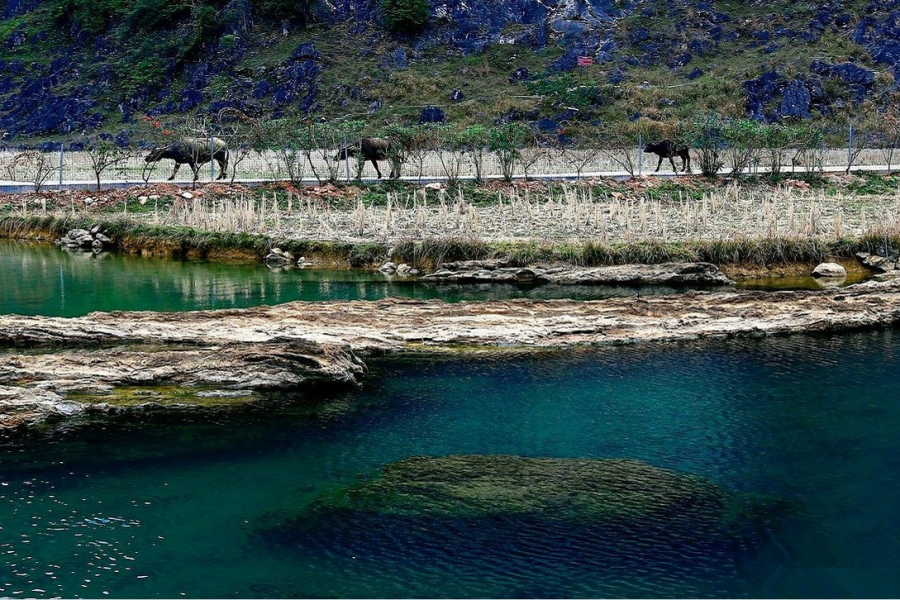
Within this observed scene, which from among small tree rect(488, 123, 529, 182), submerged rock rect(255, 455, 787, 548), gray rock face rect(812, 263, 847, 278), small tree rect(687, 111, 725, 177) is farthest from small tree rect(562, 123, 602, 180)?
submerged rock rect(255, 455, 787, 548)

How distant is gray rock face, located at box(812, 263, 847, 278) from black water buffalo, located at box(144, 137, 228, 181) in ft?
73.5

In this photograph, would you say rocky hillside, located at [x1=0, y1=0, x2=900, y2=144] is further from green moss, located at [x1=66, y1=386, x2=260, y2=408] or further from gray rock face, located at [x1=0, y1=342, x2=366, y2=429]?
green moss, located at [x1=66, y1=386, x2=260, y2=408]

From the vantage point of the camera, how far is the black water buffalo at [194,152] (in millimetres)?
36500

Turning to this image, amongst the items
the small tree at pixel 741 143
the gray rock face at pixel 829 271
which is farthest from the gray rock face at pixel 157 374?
the small tree at pixel 741 143

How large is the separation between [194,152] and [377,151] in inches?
269

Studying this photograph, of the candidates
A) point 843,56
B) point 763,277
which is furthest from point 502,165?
point 843,56

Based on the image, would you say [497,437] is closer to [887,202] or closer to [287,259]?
[287,259]

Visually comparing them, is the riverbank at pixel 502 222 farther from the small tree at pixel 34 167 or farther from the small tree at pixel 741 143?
the small tree at pixel 34 167

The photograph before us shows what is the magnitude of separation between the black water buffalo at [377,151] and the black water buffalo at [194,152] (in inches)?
170

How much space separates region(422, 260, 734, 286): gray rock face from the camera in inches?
863

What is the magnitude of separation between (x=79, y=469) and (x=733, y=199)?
86.2 feet

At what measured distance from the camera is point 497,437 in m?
12.6

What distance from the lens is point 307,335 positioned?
1564cm

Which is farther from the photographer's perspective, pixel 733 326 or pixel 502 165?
pixel 502 165
